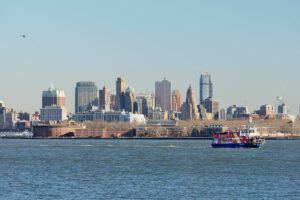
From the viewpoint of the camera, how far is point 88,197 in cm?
5394

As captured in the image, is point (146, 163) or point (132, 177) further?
point (146, 163)

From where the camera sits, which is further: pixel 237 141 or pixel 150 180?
pixel 237 141

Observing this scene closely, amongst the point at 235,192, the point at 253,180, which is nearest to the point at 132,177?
the point at 253,180

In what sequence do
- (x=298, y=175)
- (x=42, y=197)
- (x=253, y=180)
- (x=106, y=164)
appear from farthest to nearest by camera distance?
(x=106, y=164) → (x=298, y=175) → (x=253, y=180) → (x=42, y=197)

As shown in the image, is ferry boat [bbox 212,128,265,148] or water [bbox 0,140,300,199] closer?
water [bbox 0,140,300,199]

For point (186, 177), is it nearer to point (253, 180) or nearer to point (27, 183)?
point (253, 180)

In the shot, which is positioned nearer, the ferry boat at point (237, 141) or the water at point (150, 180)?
the water at point (150, 180)

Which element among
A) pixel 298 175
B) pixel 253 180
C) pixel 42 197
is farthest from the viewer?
pixel 298 175

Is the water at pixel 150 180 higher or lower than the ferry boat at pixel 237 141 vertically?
lower

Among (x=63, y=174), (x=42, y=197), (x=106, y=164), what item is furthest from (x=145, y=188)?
(x=106, y=164)

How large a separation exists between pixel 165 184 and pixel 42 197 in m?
10.5

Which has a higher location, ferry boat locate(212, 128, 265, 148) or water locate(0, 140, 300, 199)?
ferry boat locate(212, 128, 265, 148)

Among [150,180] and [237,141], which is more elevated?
[237,141]

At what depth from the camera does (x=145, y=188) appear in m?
59.1
